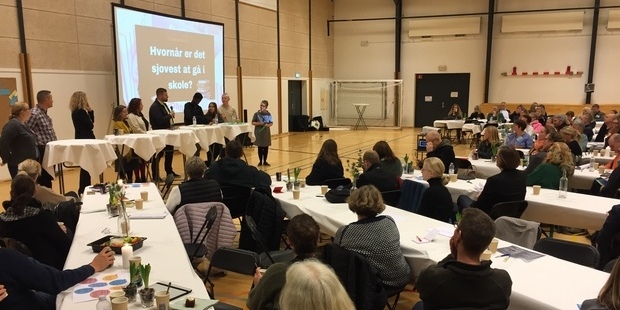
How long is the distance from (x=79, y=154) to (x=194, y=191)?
2.99m

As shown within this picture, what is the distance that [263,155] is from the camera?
10109 millimetres

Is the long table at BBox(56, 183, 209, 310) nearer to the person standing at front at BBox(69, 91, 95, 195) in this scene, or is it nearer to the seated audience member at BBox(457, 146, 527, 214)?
the seated audience member at BBox(457, 146, 527, 214)

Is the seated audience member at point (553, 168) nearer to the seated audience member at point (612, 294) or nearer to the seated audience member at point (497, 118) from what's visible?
the seated audience member at point (612, 294)

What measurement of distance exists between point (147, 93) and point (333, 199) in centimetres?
732

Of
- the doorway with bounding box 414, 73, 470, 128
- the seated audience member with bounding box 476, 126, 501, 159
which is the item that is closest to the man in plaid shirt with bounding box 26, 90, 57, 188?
the seated audience member with bounding box 476, 126, 501, 159

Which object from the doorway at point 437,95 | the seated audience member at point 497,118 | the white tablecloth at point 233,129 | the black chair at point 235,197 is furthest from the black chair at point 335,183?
the doorway at point 437,95

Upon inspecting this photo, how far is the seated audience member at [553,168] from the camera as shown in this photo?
16.6 ft

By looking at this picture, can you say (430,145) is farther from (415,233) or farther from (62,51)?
(62,51)

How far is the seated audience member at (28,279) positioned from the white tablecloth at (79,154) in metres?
4.04

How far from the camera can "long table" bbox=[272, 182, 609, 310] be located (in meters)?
2.41

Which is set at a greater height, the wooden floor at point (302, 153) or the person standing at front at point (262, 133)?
the person standing at front at point (262, 133)

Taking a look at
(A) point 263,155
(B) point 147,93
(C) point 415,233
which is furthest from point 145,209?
(B) point 147,93

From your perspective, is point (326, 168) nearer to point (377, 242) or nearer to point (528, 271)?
point (377, 242)

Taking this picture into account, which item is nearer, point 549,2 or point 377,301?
point 377,301
